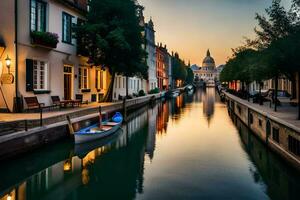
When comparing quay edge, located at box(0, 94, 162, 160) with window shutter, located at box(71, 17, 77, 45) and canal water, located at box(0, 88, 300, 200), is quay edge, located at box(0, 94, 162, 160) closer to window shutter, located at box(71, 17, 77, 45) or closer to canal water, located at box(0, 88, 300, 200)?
canal water, located at box(0, 88, 300, 200)

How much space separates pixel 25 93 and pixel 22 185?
11513 mm

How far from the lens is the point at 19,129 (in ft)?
53.4

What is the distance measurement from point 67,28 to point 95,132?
42.9 feet

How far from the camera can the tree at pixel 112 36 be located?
30.9 m

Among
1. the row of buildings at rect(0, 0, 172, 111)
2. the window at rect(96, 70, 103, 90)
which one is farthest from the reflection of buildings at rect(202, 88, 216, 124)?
the row of buildings at rect(0, 0, 172, 111)

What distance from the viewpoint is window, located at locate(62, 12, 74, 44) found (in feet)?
95.5

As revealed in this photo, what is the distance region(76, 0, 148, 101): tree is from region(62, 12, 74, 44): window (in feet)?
2.50

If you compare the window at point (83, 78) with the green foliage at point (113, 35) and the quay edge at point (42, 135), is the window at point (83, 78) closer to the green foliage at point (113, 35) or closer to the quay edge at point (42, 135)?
the green foliage at point (113, 35)

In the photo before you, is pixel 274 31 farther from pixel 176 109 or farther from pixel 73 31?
pixel 176 109

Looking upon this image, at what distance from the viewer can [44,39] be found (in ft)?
79.0

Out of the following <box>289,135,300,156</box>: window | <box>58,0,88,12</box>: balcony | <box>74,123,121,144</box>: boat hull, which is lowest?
<box>74,123,121,144</box>: boat hull

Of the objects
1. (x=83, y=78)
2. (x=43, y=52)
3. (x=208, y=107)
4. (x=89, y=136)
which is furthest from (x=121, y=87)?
(x=89, y=136)

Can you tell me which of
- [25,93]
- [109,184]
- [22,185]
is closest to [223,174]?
[109,184]

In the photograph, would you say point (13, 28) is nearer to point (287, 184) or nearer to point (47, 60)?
point (47, 60)
